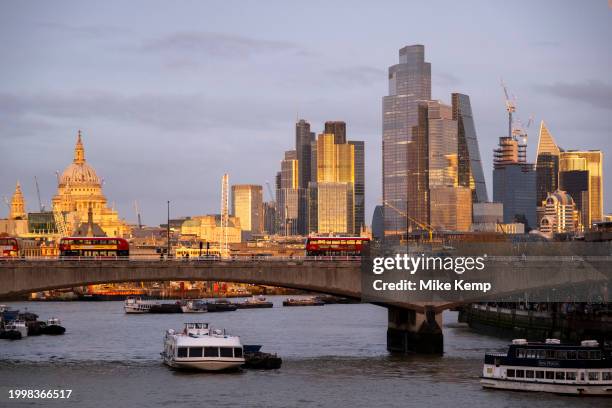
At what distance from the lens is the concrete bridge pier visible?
11017 centimetres

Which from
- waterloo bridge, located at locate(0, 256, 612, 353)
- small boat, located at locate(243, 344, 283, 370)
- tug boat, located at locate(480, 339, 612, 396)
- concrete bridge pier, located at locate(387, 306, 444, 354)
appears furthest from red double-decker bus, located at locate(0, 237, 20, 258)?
tug boat, located at locate(480, 339, 612, 396)

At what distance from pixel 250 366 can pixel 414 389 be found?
57.2 feet

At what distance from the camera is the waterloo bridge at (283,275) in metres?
106

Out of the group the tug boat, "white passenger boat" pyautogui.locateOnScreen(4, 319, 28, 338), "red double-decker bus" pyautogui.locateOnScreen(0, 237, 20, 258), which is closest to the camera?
the tug boat

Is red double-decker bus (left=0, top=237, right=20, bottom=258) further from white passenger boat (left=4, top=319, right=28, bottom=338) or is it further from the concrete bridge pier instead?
the concrete bridge pier

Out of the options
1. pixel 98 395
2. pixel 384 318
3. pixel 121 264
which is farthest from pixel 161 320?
pixel 98 395

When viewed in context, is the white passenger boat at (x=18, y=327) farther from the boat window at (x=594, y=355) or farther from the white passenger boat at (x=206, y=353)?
the boat window at (x=594, y=355)

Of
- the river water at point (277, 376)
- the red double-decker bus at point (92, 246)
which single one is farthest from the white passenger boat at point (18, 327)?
the red double-decker bus at point (92, 246)

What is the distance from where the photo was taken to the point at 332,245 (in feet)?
455

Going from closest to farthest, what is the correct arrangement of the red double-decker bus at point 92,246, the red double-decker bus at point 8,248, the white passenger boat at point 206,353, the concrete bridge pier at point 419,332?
the white passenger boat at point 206,353 → the concrete bridge pier at point 419,332 → the red double-decker bus at point 92,246 → the red double-decker bus at point 8,248

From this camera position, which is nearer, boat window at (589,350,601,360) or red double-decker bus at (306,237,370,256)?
boat window at (589,350,601,360)

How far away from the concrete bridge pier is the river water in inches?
65.6

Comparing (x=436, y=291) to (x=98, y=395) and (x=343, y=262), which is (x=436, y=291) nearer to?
(x=343, y=262)

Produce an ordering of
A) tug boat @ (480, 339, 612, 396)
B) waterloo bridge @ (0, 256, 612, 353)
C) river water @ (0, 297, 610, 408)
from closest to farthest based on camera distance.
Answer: river water @ (0, 297, 610, 408), tug boat @ (480, 339, 612, 396), waterloo bridge @ (0, 256, 612, 353)
